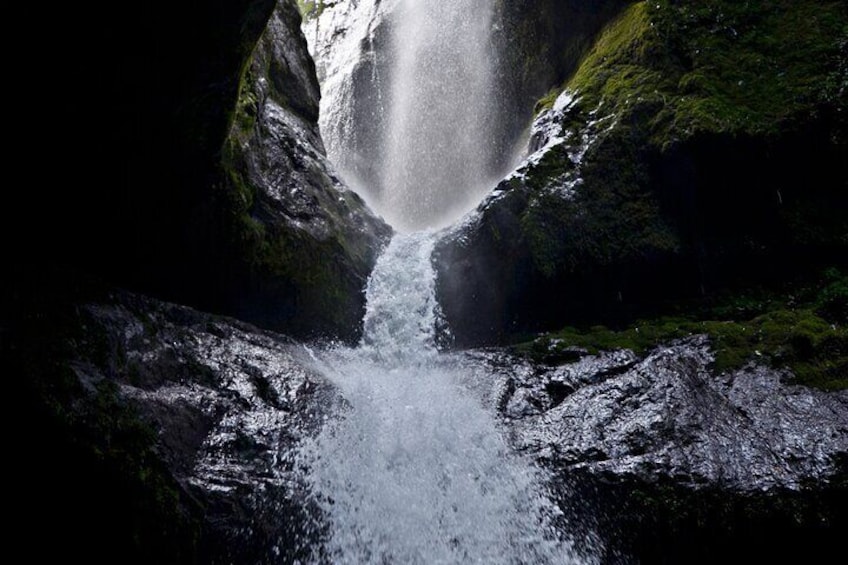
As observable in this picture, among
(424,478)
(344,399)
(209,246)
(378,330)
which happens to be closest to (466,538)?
(424,478)

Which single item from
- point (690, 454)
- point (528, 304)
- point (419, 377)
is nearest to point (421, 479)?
point (419, 377)

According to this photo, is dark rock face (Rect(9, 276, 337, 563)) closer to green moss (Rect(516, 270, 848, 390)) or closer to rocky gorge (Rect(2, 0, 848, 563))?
rocky gorge (Rect(2, 0, 848, 563))

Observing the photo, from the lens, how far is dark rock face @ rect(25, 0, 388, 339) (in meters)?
4.84

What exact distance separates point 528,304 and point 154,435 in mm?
5961

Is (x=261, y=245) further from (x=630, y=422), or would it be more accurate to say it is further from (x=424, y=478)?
(x=630, y=422)

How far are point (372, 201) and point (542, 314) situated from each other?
938 cm

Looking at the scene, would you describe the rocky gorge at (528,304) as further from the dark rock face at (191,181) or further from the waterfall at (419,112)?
the waterfall at (419,112)

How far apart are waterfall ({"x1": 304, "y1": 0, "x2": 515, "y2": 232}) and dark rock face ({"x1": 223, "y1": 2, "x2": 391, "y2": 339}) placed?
199 inches

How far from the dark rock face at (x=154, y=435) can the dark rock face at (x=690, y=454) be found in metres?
2.85

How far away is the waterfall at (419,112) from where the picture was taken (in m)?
15.5

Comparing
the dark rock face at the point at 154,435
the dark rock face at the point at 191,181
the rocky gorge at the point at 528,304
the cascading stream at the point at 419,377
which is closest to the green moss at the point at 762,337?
the rocky gorge at the point at 528,304

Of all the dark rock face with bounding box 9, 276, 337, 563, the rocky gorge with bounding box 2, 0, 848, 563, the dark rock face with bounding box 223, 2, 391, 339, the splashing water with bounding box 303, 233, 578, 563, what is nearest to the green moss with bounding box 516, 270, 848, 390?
the rocky gorge with bounding box 2, 0, 848, 563

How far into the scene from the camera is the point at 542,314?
8.84m

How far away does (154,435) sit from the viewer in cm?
473
